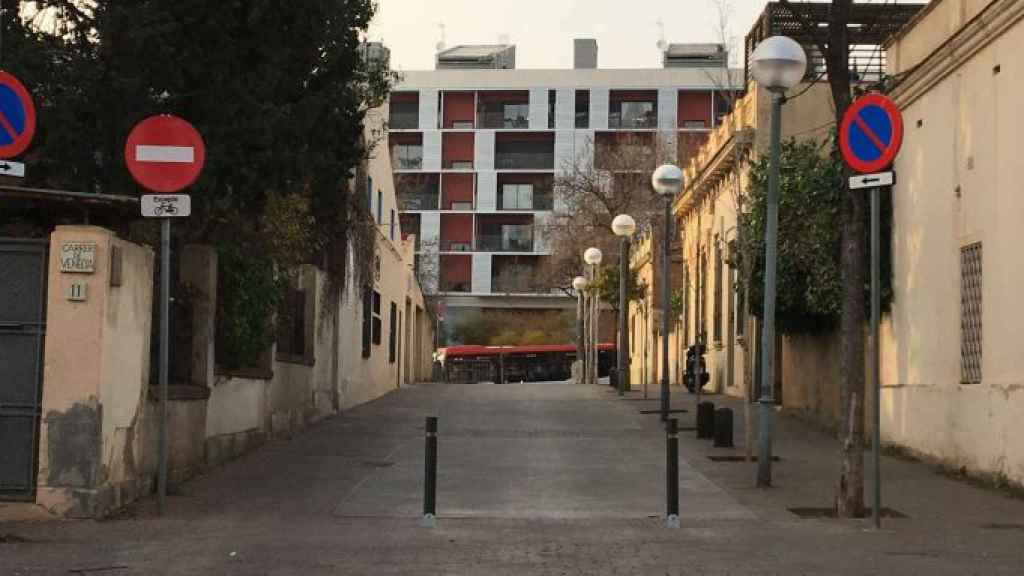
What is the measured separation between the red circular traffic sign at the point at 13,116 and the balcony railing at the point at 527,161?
75486 millimetres

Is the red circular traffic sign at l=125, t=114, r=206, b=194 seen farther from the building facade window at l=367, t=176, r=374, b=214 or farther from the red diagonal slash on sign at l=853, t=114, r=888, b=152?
the building facade window at l=367, t=176, r=374, b=214

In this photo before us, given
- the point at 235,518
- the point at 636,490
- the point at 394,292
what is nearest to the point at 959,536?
the point at 636,490

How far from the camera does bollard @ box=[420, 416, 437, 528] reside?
36.1ft

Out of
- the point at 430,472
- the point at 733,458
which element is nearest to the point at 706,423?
the point at 733,458

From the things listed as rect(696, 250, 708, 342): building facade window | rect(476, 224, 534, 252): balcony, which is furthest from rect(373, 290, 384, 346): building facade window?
rect(476, 224, 534, 252): balcony

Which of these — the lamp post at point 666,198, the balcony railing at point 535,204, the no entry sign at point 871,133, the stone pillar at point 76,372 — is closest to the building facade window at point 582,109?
the balcony railing at point 535,204

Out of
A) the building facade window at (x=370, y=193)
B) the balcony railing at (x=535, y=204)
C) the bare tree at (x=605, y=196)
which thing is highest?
the balcony railing at (x=535, y=204)

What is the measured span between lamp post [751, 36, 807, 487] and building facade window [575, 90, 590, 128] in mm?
70240

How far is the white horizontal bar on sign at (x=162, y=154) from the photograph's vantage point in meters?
11.6

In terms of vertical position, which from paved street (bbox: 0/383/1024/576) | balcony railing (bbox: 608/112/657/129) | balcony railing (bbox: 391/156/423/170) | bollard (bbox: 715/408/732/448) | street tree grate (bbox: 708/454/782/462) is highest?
balcony railing (bbox: 608/112/657/129)

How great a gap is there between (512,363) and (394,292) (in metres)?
29.8

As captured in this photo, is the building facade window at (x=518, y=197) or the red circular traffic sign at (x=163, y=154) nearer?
the red circular traffic sign at (x=163, y=154)

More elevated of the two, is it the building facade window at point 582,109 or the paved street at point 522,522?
the building facade window at point 582,109

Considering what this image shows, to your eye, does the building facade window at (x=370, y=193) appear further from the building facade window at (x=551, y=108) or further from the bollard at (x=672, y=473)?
the building facade window at (x=551, y=108)
